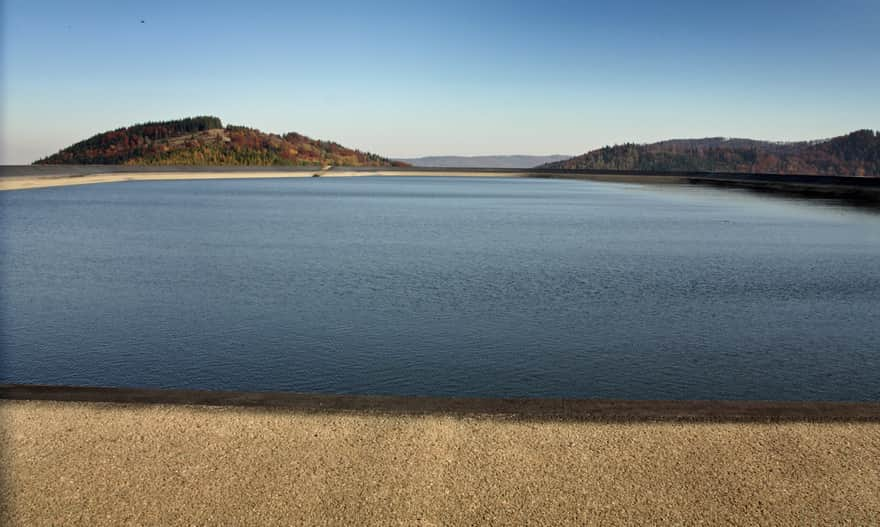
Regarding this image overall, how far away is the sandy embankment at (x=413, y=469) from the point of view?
624 cm

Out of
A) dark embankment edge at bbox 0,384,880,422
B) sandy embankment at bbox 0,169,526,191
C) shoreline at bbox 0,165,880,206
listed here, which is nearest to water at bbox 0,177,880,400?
dark embankment edge at bbox 0,384,880,422

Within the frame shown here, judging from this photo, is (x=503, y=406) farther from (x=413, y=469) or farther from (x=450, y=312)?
(x=450, y=312)

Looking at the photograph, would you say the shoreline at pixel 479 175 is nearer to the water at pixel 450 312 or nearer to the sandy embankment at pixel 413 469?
the water at pixel 450 312

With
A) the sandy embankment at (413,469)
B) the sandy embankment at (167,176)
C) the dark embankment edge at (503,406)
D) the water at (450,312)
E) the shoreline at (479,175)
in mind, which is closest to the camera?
the sandy embankment at (413,469)

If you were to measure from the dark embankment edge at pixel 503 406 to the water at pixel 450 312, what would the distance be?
3022 millimetres

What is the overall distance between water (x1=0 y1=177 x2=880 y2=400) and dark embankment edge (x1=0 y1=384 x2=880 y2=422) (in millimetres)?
3022

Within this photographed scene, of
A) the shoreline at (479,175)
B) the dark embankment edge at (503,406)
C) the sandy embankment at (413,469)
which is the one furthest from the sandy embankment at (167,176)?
the sandy embankment at (413,469)

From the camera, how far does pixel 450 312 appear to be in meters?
18.1

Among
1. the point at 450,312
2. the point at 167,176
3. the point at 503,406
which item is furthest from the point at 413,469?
the point at 167,176

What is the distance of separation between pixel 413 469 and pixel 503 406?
5.94 feet

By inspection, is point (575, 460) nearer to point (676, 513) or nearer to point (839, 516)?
point (676, 513)

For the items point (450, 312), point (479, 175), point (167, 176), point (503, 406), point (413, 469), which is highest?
point (167, 176)

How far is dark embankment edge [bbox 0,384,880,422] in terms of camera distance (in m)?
8.18

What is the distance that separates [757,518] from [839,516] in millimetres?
717
